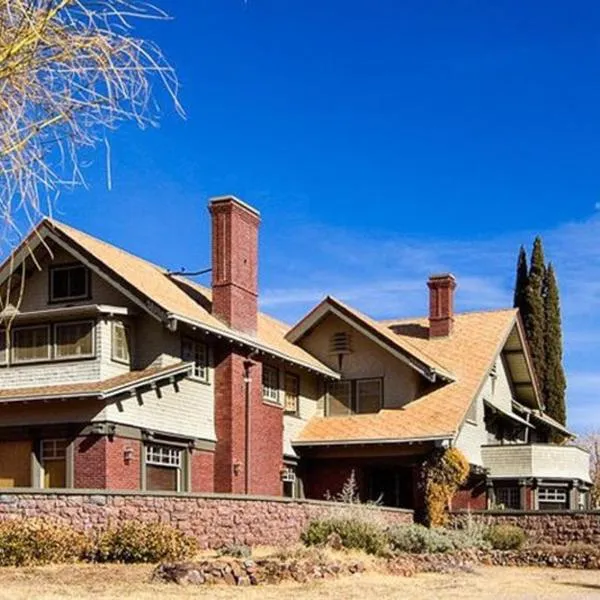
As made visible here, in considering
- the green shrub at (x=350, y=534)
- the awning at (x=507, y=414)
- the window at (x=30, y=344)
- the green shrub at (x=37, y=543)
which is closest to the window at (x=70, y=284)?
the window at (x=30, y=344)

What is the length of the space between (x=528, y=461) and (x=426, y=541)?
979cm

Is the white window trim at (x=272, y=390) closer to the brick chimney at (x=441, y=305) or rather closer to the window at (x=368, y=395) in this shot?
the window at (x=368, y=395)

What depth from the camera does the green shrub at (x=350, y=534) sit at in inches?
935

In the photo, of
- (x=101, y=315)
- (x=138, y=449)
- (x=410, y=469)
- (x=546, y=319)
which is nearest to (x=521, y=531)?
(x=410, y=469)

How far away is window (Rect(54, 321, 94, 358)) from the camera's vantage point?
26203 mm

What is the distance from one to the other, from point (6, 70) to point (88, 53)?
17.9 inches

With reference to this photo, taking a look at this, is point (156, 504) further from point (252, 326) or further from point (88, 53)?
point (88, 53)

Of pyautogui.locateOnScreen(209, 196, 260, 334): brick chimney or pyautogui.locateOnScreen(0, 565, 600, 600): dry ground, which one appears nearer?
pyautogui.locateOnScreen(0, 565, 600, 600): dry ground

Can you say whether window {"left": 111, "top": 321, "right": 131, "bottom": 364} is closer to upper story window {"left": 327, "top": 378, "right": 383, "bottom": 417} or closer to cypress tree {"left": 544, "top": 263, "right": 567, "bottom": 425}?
upper story window {"left": 327, "top": 378, "right": 383, "bottom": 417}

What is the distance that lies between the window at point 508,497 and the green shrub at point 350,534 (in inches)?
433

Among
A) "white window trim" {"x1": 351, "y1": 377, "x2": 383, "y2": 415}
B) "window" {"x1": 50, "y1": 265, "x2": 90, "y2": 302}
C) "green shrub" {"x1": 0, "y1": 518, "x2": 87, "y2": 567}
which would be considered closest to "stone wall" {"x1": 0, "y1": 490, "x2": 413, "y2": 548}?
"green shrub" {"x1": 0, "y1": 518, "x2": 87, "y2": 567}

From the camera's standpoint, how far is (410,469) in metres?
32.8

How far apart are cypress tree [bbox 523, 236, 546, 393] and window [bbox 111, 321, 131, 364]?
26687 mm

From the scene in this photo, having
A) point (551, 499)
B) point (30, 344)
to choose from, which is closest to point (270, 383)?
point (30, 344)
